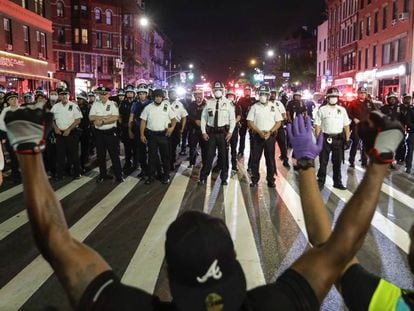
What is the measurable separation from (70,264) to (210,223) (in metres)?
0.60

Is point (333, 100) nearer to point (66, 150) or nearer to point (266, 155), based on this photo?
point (266, 155)

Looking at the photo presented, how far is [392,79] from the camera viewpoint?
33500 millimetres

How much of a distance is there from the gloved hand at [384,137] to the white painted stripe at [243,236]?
11.0 feet

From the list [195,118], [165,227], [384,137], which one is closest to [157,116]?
[195,118]

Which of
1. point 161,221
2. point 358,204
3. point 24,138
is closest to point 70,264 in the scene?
point 24,138

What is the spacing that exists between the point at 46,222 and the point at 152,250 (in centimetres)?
456

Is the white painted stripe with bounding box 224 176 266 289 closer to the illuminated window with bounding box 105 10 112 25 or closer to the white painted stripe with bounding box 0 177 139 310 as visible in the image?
the white painted stripe with bounding box 0 177 139 310

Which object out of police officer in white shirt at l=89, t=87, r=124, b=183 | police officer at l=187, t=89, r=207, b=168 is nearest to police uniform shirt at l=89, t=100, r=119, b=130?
police officer in white shirt at l=89, t=87, r=124, b=183

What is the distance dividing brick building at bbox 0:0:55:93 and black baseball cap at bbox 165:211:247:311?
27877 millimetres

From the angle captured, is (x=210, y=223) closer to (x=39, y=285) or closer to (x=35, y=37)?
(x=39, y=285)

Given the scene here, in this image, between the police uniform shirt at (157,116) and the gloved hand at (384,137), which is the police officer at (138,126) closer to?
the police uniform shirt at (157,116)

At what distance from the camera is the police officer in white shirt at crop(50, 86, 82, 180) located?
11320 mm

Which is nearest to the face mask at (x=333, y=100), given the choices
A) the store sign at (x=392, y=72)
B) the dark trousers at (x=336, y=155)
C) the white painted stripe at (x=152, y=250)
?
the dark trousers at (x=336, y=155)

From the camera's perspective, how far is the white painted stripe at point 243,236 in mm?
5431
